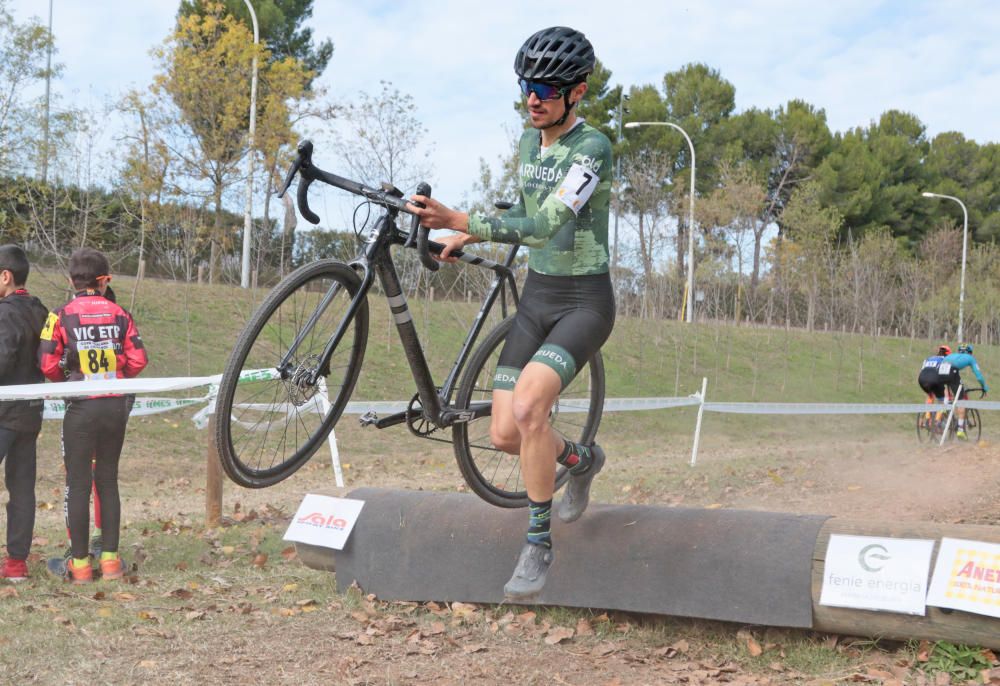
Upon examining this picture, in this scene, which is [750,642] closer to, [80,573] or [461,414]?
[461,414]

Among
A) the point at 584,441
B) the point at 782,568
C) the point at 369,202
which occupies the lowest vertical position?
the point at 782,568

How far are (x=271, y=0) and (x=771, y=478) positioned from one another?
36482mm

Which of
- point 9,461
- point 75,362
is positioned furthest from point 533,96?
point 9,461

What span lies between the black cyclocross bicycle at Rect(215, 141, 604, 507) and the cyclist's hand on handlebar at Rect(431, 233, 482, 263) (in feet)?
0.14

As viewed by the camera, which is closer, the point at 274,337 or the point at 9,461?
the point at 274,337

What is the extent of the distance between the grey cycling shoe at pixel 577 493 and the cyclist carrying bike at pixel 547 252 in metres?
0.54

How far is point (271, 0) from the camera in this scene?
4097 centimetres

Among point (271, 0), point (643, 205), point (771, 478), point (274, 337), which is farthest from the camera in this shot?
point (271, 0)

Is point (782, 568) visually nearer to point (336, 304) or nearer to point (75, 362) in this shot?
point (336, 304)

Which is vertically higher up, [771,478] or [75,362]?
[75,362]

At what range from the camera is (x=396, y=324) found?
4.72 m


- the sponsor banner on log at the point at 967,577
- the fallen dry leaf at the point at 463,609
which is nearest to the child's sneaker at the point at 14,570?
the fallen dry leaf at the point at 463,609

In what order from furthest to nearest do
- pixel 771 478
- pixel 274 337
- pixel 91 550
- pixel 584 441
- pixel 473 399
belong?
pixel 771 478, pixel 91 550, pixel 584 441, pixel 473 399, pixel 274 337

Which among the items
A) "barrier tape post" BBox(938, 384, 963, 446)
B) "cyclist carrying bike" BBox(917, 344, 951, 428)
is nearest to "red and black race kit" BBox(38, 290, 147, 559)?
"barrier tape post" BBox(938, 384, 963, 446)
